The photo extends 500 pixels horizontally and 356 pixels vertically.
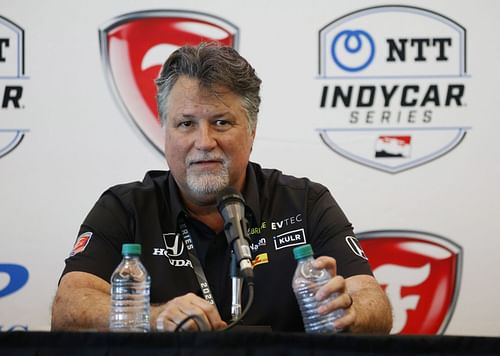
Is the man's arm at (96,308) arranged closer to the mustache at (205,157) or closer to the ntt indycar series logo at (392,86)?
the mustache at (205,157)

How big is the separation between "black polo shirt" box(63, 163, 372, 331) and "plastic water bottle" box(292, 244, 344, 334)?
22cm

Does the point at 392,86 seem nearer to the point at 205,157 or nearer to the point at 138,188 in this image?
the point at 205,157

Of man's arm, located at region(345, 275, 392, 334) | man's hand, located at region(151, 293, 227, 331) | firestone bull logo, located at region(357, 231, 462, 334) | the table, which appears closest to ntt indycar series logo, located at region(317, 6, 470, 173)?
firestone bull logo, located at region(357, 231, 462, 334)

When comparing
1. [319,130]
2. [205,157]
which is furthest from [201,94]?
[319,130]

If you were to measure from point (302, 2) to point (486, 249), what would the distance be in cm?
121

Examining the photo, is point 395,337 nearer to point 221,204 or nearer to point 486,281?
point 221,204

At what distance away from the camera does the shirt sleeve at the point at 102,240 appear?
6.52ft

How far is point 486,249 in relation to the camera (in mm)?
2857

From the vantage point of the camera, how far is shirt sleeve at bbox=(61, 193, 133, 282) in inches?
78.2

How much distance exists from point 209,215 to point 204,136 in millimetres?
272

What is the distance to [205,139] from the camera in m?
2.11

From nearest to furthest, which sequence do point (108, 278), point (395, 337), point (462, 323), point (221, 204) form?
point (395, 337)
point (221, 204)
point (108, 278)
point (462, 323)

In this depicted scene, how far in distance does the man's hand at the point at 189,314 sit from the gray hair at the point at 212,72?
0.80m

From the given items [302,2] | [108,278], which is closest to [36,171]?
[108,278]
